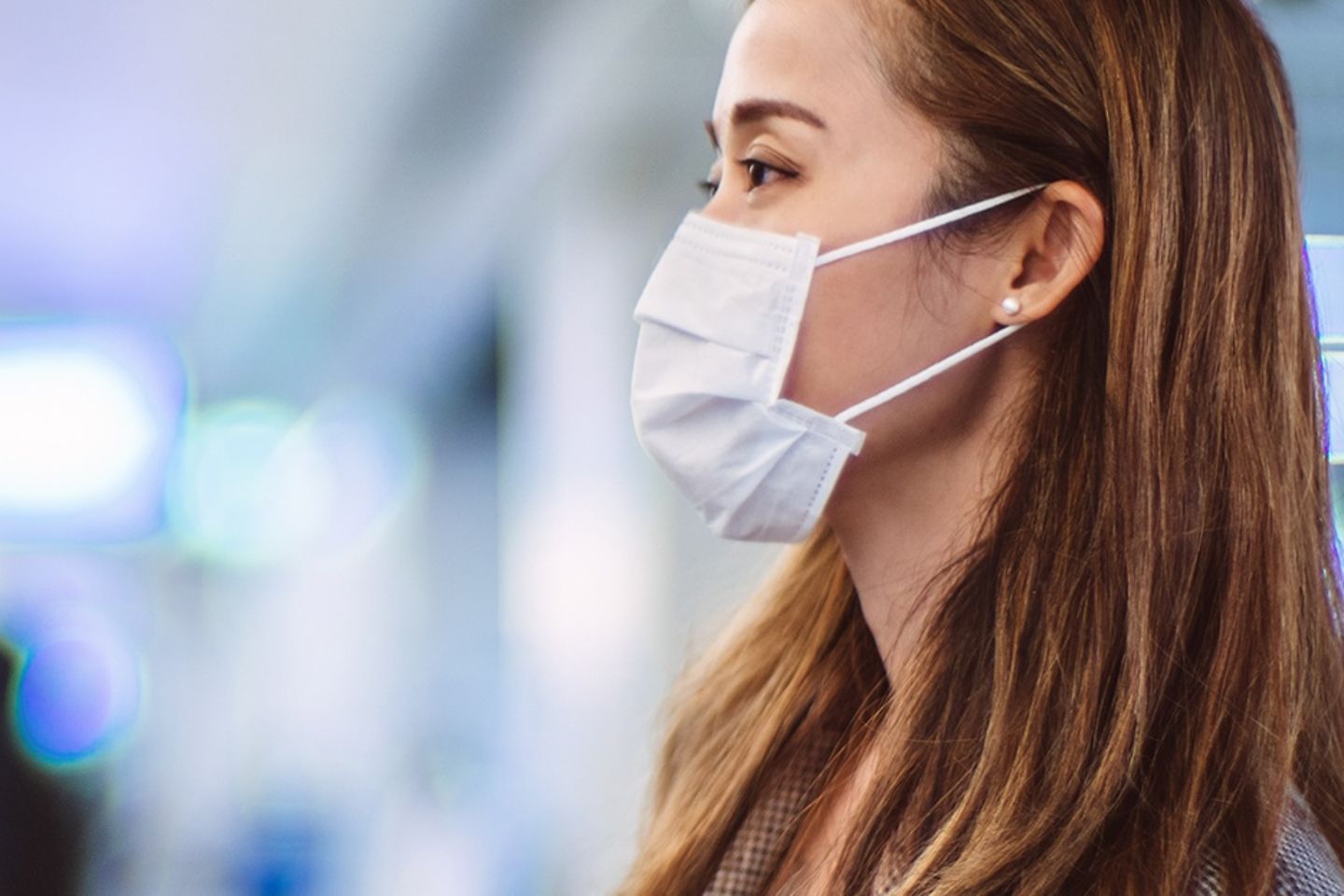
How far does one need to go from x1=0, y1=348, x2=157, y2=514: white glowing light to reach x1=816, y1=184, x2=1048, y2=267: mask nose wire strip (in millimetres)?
6437

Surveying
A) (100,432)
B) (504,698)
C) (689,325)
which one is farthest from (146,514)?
(689,325)

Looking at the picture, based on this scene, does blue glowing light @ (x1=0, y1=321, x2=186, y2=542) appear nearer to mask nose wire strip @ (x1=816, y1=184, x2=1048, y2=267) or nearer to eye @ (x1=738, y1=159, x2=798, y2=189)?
eye @ (x1=738, y1=159, x2=798, y2=189)

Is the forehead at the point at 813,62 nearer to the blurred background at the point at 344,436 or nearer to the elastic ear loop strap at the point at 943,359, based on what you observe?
the elastic ear loop strap at the point at 943,359

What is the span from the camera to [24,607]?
5.62 m

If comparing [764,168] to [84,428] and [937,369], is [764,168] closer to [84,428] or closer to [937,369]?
[937,369]

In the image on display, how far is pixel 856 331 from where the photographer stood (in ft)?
3.61

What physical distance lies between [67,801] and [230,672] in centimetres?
574

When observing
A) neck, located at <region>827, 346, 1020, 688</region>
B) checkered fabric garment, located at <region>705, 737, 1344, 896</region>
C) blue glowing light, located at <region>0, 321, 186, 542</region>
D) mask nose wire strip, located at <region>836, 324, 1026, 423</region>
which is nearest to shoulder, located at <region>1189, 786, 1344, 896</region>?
checkered fabric garment, located at <region>705, 737, 1344, 896</region>

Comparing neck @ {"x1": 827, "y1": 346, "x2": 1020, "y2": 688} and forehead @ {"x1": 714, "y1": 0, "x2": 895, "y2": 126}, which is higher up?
forehead @ {"x1": 714, "y1": 0, "x2": 895, "y2": 126}

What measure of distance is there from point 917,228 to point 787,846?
58cm

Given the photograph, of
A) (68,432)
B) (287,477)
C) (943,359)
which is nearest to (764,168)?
(943,359)

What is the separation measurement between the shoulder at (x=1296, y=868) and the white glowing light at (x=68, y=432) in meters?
6.78

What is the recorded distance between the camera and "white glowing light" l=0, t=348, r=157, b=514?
666 centimetres

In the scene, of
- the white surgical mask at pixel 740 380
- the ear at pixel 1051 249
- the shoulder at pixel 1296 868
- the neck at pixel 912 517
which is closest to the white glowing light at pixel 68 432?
the white surgical mask at pixel 740 380
